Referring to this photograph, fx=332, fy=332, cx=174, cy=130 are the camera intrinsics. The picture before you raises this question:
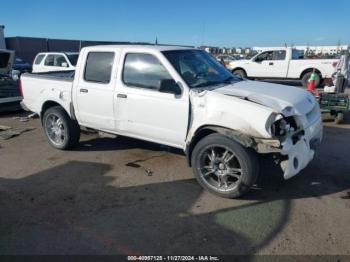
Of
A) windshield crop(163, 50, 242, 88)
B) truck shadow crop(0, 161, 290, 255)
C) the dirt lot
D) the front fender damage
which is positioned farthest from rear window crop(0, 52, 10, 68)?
the front fender damage

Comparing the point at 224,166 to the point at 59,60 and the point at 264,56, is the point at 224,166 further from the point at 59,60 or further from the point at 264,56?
the point at 264,56

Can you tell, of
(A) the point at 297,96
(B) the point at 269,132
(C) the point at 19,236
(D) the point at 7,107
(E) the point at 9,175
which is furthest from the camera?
(D) the point at 7,107

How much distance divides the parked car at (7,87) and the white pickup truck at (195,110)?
4.27 metres

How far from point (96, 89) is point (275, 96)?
2.78 metres

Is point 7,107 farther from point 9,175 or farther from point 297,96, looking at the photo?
point 297,96

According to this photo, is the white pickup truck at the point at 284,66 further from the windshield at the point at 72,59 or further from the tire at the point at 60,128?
the tire at the point at 60,128

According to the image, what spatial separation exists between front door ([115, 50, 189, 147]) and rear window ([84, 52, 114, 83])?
301mm

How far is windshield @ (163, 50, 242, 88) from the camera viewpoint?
471 cm

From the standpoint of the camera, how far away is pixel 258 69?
17094mm

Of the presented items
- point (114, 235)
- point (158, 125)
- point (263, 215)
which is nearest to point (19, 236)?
point (114, 235)

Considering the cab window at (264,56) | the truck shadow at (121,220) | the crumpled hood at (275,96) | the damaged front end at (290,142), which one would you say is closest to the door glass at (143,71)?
the crumpled hood at (275,96)

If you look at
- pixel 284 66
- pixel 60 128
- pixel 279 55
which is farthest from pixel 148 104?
pixel 279 55

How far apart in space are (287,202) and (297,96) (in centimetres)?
143

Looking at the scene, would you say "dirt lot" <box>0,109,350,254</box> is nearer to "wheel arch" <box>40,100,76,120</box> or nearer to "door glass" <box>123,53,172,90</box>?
"wheel arch" <box>40,100,76,120</box>
